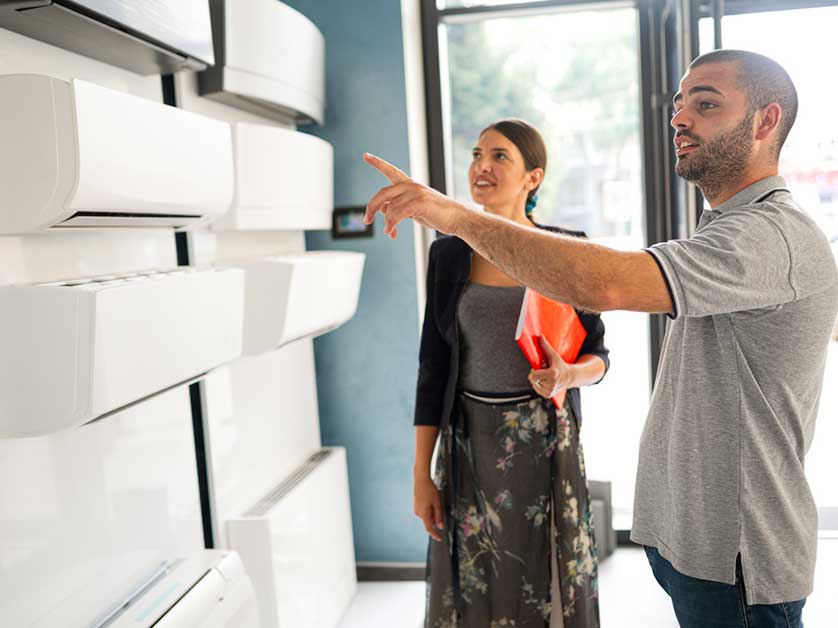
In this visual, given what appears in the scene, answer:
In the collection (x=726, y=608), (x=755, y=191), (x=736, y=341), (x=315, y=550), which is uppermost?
(x=755, y=191)

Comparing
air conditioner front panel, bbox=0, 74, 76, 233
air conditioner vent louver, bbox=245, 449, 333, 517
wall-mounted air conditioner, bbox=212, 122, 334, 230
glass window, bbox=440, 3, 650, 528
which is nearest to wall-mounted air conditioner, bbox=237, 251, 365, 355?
wall-mounted air conditioner, bbox=212, 122, 334, 230

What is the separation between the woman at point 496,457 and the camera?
74.4 inches

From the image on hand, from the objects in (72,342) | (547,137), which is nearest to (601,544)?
(547,137)

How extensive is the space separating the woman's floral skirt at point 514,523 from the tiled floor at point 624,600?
734 mm

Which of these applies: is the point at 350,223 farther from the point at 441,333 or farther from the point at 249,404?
the point at 441,333

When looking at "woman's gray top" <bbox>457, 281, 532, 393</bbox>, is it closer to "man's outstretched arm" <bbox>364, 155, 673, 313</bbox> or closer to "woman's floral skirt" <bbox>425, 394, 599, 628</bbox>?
"woman's floral skirt" <bbox>425, 394, 599, 628</bbox>

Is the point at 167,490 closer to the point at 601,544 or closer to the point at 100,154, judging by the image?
the point at 100,154

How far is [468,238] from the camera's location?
1.19 metres

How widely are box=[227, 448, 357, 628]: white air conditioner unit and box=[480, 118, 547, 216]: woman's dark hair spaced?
1185 mm

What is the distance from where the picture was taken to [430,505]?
1.98 metres

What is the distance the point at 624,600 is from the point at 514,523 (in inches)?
41.2

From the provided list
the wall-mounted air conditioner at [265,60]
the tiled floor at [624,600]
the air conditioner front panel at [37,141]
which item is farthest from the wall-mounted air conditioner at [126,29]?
the tiled floor at [624,600]

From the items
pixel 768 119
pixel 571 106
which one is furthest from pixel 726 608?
pixel 571 106

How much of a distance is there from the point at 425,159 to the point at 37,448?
1.91 m
